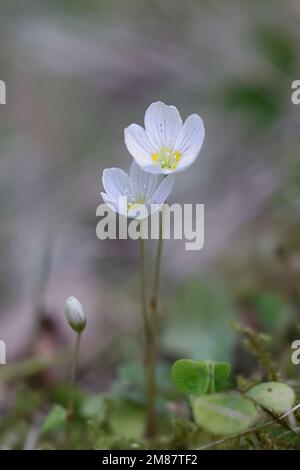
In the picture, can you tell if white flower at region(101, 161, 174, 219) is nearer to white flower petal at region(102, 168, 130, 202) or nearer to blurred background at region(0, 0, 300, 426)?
white flower petal at region(102, 168, 130, 202)

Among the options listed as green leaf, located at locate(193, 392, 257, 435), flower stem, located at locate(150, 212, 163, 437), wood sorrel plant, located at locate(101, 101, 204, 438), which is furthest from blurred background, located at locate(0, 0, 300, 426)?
wood sorrel plant, located at locate(101, 101, 204, 438)

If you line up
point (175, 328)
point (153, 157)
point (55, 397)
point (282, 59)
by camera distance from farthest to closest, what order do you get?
point (282, 59), point (175, 328), point (55, 397), point (153, 157)

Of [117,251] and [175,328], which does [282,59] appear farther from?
[175,328]

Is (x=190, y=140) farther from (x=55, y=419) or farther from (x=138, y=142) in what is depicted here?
(x=55, y=419)

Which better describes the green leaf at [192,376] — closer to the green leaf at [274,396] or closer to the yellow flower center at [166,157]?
the green leaf at [274,396]

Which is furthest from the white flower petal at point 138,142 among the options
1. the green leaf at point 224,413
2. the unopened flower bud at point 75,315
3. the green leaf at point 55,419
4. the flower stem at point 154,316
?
the green leaf at point 55,419

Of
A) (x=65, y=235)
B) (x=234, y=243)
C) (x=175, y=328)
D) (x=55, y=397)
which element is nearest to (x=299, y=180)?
(x=234, y=243)
